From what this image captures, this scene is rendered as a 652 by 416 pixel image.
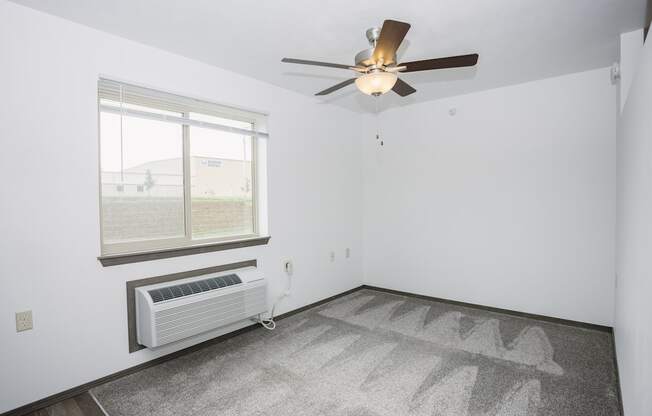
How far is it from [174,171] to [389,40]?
2015 mm

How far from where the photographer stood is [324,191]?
4145mm

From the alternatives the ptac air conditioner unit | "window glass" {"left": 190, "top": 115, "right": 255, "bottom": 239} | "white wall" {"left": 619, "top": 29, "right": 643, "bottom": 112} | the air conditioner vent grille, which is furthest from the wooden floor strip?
"white wall" {"left": 619, "top": 29, "right": 643, "bottom": 112}

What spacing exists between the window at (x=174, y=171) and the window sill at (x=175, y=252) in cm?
7

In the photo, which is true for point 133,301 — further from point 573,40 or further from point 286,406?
point 573,40

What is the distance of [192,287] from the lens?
8.79 ft

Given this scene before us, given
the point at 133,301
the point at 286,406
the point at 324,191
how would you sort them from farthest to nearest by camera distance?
the point at 324,191, the point at 133,301, the point at 286,406

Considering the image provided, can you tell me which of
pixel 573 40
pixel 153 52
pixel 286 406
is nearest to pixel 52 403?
pixel 286 406

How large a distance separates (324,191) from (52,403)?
3.02 metres

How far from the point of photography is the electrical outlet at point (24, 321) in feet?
6.63

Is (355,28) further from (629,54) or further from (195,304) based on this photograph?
(195,304)

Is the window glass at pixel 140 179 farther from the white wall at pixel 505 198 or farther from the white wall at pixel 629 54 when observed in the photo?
the white wall at pixel 629 54

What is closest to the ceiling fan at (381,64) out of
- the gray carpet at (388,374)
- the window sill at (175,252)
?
the window sill at (175,252)

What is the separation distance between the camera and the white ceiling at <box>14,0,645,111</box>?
2.06 m

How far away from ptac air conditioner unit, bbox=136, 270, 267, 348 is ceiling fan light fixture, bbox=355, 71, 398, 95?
1947 mm
